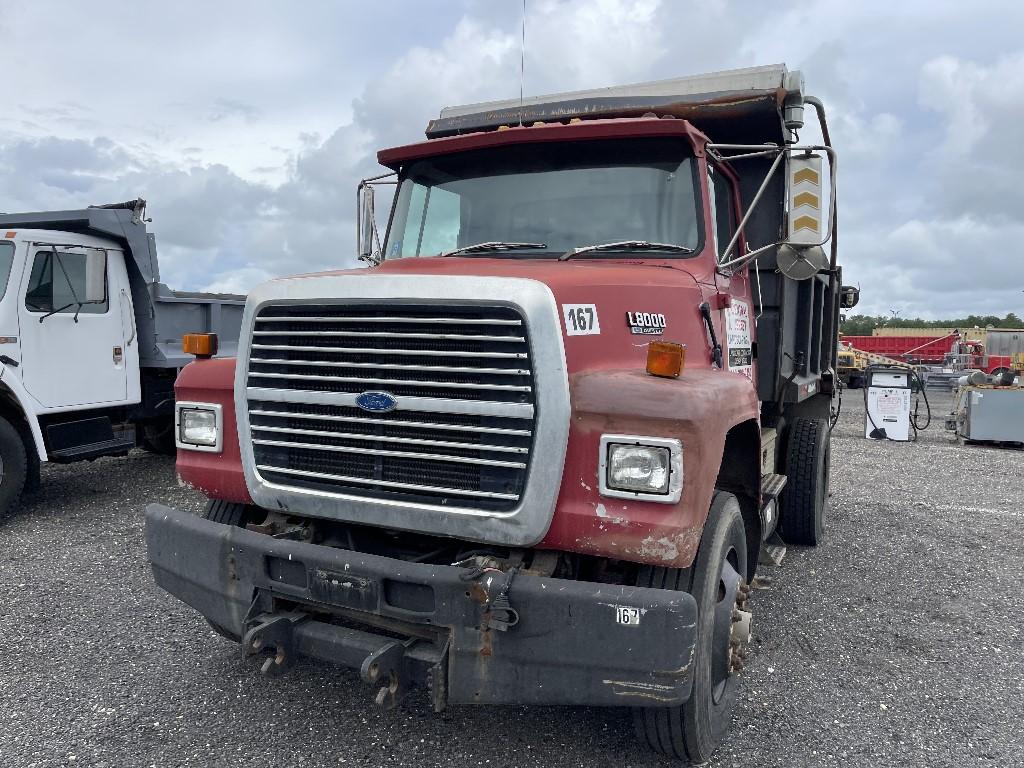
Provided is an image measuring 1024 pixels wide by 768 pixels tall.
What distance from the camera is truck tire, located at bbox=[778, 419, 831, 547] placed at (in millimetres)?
6168

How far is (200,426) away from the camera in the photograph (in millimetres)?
3549

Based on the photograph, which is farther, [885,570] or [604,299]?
[885,570]

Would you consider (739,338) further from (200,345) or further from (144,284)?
(144,284)

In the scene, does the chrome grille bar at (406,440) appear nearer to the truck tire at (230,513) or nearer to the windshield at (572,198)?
the truck tire at (230,513)

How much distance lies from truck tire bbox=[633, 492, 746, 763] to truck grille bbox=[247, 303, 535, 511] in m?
0.73

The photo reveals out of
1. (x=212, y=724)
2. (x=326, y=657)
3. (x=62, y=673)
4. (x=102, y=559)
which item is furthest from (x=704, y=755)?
(x=102, y=559)

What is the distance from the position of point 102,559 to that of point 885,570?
5748mm

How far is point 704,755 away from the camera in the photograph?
121 inches

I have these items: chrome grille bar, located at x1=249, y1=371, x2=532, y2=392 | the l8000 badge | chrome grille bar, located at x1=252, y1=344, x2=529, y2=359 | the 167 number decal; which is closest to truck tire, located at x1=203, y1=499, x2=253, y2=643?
chrome grille bar, located at x1=249, y1=371, x2=532, y2=392

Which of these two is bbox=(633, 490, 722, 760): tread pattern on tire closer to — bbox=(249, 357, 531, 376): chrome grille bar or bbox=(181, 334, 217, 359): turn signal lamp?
bbox=(249, 357, 531, 376): chrome grille bar

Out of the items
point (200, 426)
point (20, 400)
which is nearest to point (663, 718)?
point (200, 426)

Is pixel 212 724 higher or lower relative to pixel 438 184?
lower

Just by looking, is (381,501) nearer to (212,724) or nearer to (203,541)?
(203,541)

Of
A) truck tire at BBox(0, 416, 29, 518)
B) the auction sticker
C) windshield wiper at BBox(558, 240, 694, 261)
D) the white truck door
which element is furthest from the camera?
the white truck door
